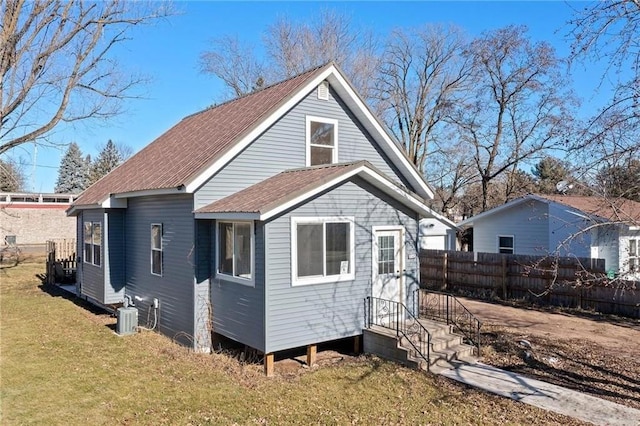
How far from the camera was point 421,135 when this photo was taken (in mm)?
33469

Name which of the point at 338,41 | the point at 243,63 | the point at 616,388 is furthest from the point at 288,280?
the point at 243,63

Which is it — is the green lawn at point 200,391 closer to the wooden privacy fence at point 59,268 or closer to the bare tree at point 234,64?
the wooden privacy fence at point 59,268

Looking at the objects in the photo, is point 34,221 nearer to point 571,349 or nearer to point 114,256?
point 114,256

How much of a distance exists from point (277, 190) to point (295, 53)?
23099mm

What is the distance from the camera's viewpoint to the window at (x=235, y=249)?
965cm

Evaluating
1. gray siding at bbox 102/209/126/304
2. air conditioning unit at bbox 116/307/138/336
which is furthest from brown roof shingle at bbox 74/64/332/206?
air conditioning unit at bbox 116/307/138/336

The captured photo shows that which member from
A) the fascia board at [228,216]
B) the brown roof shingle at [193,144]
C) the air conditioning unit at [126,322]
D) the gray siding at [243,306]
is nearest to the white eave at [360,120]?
the brown roof shingle at [193,144]

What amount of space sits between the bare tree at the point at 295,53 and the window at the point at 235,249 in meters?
22.2

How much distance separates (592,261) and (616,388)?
804cm

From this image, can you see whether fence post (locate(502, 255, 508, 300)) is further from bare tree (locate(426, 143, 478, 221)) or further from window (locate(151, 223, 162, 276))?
bare tree (locate(426, 143, 478, 221))

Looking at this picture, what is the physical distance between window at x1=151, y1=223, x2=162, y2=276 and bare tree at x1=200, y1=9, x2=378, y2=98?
20.6 metres

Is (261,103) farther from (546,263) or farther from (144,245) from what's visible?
(546,263)

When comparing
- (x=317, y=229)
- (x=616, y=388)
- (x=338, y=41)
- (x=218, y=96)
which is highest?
(x=338, y=41)

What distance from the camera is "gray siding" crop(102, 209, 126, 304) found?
13508 millimetres
